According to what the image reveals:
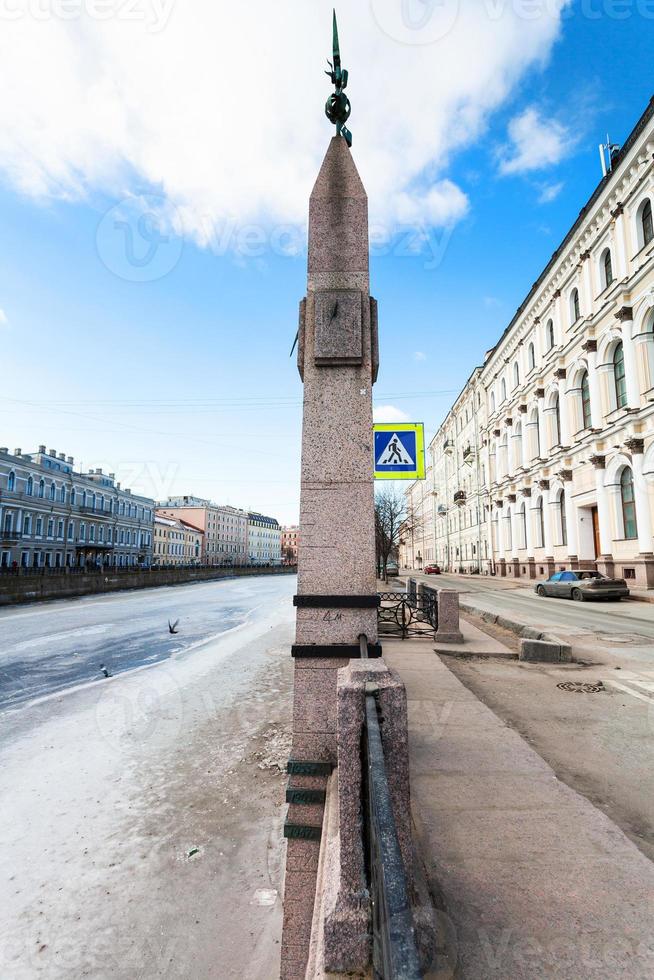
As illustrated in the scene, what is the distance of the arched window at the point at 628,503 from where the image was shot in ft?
70.3

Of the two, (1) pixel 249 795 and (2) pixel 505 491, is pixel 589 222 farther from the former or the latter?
(1) pixel 249 795

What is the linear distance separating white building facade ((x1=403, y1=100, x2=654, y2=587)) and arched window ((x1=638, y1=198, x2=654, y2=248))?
42mm

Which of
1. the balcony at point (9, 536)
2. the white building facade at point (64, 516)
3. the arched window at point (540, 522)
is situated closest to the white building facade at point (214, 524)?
the white building facade at point (64, 516)

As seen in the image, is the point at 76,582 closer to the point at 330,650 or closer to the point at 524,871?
the point at 330,650

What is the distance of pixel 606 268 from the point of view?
78.7ft

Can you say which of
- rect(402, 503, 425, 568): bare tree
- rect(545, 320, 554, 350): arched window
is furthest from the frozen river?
rect(402, 503, 425, 568): bare tree

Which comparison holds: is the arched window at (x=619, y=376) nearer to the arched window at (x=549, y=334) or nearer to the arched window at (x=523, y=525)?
the arched window at (x=549, y=334)

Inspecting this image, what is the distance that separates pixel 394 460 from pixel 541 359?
29098 millimetres

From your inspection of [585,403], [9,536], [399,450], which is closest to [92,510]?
[9,536]

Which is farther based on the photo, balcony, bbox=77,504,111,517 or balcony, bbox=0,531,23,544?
balcony, bbox=77,504,111,517

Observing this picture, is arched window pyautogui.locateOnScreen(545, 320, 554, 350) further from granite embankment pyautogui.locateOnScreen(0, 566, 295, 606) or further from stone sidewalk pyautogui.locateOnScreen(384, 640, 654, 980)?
granite embankment pyautogui.locateOnScreen(0, 566, 295, 606)

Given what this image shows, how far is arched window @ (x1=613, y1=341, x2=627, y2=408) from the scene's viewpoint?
73.8 feet

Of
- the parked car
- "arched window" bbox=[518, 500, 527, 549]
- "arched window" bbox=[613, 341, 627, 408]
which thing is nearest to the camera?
the parked car

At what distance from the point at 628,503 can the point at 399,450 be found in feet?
64.1
